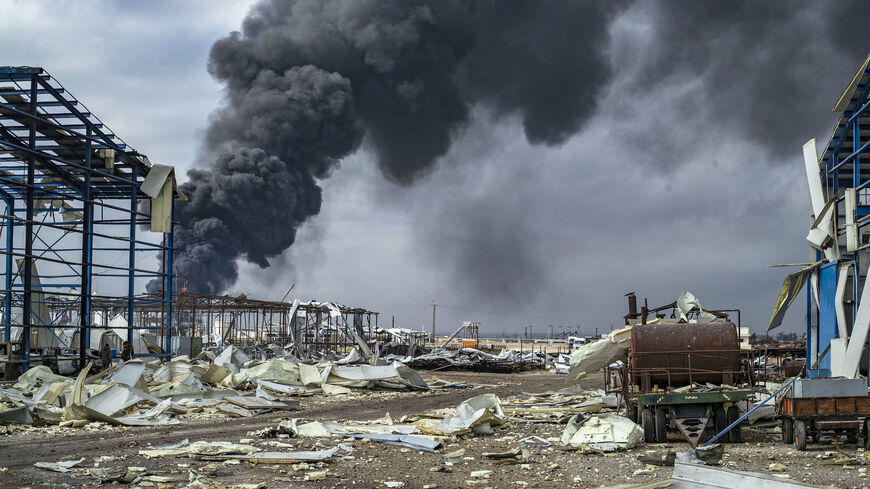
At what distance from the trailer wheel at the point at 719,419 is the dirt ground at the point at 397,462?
427 mm

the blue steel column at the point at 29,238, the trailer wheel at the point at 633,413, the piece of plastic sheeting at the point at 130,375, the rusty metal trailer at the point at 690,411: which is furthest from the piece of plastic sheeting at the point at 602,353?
the blue steel column at the point at 29,238

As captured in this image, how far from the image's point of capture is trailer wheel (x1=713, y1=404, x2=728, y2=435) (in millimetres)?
12453

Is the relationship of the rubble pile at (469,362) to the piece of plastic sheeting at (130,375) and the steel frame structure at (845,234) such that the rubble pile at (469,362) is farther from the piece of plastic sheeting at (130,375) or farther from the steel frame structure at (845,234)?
the piece of plastic sheeting at (130,375)

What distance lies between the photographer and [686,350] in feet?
44.2

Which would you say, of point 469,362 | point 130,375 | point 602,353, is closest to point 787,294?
point 602,353

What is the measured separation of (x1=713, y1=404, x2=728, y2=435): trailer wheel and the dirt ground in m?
0.43

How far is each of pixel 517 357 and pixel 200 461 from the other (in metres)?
36.5

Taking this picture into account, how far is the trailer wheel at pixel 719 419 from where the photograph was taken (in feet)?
40.9

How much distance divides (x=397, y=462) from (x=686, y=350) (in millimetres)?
5514

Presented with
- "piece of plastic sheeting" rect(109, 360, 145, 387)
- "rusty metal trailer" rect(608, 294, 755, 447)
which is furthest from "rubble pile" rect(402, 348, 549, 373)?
"rusty metal trailer" rect(608, 294, 755, 447)

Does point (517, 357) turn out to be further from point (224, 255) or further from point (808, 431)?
point (224, 255)

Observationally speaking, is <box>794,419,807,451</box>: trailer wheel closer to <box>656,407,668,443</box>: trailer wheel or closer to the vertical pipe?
<box>656,407,668,443</box>: trailer wheel

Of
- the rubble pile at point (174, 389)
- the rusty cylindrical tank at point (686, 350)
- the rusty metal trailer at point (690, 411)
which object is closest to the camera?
the rusty metal trailer at point (690, 411)

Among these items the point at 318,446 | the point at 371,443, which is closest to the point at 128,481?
the point at 318,446
